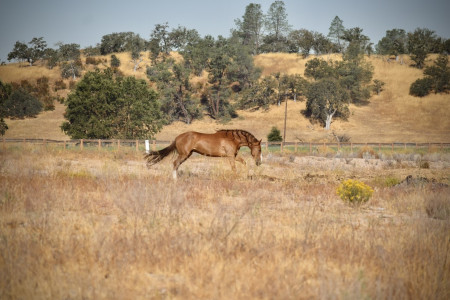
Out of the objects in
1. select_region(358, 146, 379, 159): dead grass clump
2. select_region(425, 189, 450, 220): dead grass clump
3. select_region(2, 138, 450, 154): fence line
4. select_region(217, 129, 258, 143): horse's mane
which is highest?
select_region(217, 129, 258, 143): horse's mane

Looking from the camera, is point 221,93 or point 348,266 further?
point 221,93

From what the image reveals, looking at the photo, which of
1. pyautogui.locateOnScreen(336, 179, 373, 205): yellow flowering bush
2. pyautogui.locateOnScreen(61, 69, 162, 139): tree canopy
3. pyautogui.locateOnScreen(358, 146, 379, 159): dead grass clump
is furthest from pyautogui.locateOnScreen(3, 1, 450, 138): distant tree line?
pyautogui.locateOnScreen(336, 179, 373, 205): yellow flowering bush

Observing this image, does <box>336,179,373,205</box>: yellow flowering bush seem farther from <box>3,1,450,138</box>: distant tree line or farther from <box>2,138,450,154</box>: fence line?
<box>3,1,450,138</box>: distant tree line

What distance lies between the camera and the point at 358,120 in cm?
6719

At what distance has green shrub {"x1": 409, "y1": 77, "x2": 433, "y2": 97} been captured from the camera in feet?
250

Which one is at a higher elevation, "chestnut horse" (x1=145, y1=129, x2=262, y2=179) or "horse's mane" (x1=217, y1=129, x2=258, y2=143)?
"horse's mane" (x1=217, y1=129, x2=258, y2=143)

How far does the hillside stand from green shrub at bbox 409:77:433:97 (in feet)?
4.81

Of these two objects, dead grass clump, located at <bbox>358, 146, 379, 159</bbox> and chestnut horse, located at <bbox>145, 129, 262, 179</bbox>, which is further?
dead grass clump, located at <bbox>358, 146, 379, 159</bbox>

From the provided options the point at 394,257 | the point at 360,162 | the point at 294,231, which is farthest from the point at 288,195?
the point at 360,162

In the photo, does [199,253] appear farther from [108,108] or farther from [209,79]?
[209,79]

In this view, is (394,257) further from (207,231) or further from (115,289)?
(115,289)

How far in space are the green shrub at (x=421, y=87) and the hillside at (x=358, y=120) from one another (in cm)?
146

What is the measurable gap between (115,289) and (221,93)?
216 ft

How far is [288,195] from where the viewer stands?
10.5 metres
